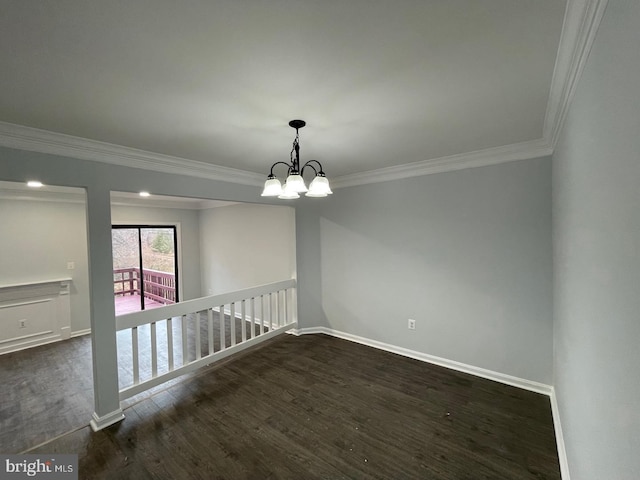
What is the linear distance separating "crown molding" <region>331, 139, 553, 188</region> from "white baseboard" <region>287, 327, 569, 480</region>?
7.23 feet

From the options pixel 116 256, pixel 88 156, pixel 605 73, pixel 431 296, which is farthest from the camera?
pixel 116 256

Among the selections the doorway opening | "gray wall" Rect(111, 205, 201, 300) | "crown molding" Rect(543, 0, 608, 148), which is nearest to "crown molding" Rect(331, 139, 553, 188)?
"crown molding" Rect(543, 0, 608, 148)

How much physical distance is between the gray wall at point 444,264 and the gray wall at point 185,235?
3229mm

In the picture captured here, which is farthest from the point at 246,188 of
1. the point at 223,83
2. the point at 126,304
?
the point at 126,304

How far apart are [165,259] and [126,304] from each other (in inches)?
47.0

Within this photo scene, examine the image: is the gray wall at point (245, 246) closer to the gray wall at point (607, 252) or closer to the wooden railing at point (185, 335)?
the wooden railing at point (185, 335)

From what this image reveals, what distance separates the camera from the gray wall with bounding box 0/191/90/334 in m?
3.97

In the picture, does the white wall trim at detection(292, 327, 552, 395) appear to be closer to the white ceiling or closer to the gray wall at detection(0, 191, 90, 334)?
the white ceiling

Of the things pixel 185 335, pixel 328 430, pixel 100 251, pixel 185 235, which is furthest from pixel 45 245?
pixel 328 430

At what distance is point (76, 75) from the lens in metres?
1.36

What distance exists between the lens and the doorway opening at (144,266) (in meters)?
5.48

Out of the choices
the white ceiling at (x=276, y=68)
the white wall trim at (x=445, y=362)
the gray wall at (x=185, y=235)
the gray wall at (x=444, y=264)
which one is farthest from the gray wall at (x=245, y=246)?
the white ceiling at (x=276, y=68)

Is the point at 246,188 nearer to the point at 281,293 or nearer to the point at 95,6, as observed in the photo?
the point at 281,293

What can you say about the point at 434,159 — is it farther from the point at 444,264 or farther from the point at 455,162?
the point at 444,264
